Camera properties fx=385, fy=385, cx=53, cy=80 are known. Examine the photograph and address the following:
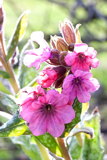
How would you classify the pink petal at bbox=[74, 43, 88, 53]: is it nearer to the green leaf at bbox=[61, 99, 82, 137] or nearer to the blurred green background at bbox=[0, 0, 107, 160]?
the green leaf at bbox=[61, 99, 82, 137]

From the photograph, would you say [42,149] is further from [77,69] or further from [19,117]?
[77,69]

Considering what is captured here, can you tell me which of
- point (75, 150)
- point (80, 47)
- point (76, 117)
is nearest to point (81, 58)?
point (80, 47)

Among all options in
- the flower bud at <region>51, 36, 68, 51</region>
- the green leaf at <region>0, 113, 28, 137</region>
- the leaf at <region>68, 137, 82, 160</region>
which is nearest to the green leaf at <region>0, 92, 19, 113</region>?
the green leaf at <region>0, 113, 28, 137</region>

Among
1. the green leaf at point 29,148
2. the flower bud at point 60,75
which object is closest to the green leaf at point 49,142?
the flower bud at point 60,75

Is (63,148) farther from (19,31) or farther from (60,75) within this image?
(19,31)

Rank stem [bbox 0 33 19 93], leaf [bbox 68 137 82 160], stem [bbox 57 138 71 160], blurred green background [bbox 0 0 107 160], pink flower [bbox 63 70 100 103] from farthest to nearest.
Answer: blurred green background [bbox 0 0 107 160] < leaf [bbox 68 137 82 160] < stem [bbox 0 33 19 93] < stem [bbox 57 138 71 160] < pink flower [bbox 63 70 100 103]

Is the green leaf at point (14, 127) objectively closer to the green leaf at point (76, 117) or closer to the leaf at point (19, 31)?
the green leaf at point (76, 117)

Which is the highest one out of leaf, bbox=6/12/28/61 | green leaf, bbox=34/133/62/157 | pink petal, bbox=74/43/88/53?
leaf, bbox=6/12/28/61
